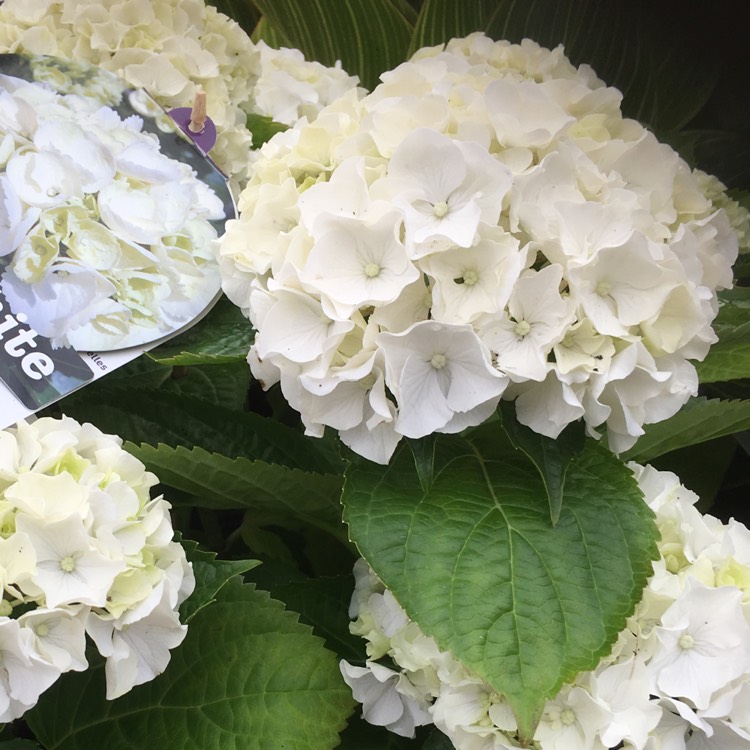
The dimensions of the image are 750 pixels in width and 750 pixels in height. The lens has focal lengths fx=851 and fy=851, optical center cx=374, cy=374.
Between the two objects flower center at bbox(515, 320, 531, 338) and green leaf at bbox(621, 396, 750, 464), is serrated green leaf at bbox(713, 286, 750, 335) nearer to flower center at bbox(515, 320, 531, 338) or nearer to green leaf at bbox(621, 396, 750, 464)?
green leaf at bbox(621, 396, 750, 464)

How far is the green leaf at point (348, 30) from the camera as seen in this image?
115cm

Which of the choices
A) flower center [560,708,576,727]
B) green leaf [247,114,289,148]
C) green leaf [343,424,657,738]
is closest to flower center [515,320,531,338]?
green leaf [343,424,657,738]

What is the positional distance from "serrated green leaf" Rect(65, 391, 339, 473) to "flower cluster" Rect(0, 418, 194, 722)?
17 centimetres

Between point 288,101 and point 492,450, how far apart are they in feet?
1.64

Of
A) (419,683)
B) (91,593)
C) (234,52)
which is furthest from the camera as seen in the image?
(234,52)

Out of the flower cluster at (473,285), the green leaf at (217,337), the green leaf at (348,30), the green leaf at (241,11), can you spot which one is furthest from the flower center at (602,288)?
the green leaf at (241,11)

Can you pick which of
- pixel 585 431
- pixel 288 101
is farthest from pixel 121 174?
pixel 585 431

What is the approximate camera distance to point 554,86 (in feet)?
2.10

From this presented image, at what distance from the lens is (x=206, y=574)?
0.59 metres

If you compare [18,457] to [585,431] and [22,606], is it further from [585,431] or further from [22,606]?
[585,431]

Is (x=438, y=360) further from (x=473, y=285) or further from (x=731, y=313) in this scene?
(x=731, y=313)

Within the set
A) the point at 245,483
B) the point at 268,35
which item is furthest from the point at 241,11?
the point at 245,483

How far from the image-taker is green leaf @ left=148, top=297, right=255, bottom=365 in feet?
2.15

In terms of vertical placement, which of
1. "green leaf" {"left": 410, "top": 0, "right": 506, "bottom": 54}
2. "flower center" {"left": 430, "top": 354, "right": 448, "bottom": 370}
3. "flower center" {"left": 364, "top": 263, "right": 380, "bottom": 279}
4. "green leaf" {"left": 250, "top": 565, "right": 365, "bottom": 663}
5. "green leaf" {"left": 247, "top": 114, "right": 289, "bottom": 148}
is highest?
"flower center" {"left": 364, "top": 263, "right": 380, "bottom": 279}
